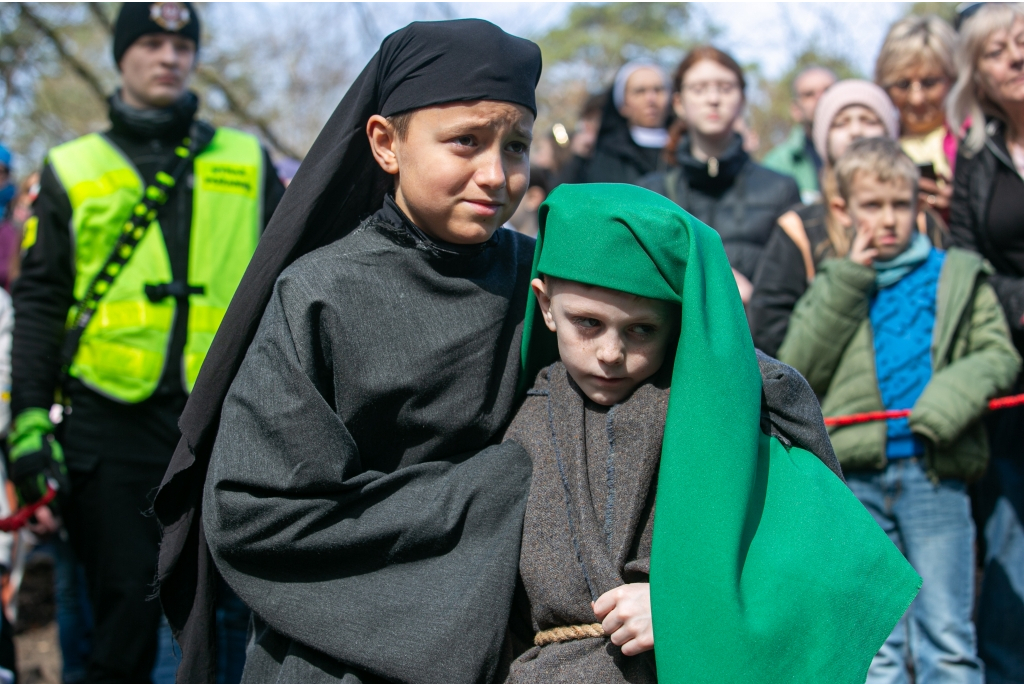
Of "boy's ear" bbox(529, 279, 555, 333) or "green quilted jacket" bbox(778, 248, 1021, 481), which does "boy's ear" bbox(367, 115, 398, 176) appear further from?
"green quilted jacket" bbox(778, 248, 1021, 481)

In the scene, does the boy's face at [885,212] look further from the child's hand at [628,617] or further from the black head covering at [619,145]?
the black head covering at [619,145]

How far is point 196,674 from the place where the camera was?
2.27 meters

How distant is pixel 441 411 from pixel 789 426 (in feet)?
2.45

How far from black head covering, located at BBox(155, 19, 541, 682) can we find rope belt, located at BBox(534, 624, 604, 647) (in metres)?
0.81

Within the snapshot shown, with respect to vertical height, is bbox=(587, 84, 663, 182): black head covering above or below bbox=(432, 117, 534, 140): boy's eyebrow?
below

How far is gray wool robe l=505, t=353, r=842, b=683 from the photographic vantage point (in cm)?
197

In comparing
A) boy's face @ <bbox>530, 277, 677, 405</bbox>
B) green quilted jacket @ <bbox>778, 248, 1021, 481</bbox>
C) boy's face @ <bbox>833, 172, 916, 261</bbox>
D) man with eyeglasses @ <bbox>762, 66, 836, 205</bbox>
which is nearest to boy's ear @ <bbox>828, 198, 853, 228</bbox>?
boy's face @ <bbox>833, 172, 916, 261</bbox>

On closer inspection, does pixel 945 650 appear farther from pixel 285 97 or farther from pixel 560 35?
pixel 560 35

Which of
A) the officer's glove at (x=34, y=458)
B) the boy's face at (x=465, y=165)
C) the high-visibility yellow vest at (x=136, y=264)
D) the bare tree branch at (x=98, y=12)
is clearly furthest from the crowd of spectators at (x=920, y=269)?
the bare tree branch at (x=98, y=12)

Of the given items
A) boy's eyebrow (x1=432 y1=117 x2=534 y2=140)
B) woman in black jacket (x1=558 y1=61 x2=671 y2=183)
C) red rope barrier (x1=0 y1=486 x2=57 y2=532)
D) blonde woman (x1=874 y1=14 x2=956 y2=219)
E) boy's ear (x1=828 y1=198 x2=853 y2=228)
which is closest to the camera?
boy's eyebrow (x1=432 y1=117 x2=534 y2=140)

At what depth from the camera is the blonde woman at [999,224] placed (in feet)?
12.0

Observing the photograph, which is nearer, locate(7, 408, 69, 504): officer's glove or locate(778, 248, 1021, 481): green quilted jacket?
locate(778, 248, 1021, 481): green quilted jacket

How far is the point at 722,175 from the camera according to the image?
461 cm

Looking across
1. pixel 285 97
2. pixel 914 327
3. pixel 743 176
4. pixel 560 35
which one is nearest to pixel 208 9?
pixel 285 97
